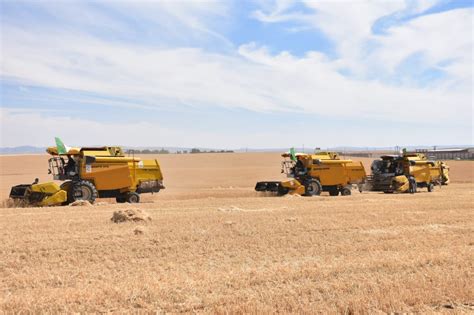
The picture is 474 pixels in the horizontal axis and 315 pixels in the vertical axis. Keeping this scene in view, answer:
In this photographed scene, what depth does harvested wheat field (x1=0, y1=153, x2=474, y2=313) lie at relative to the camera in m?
5.92

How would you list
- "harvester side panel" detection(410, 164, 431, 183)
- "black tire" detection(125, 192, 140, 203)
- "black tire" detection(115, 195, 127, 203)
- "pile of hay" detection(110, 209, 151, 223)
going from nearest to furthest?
"pile of hay" detection(110, 209, 151, 223) → "black tire" detection(125, 192, 140, 203) → "black tire" detection(115, 195, 127, 203) → "harvester side panel" detection(410, 164, 431, 183)

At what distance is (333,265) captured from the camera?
25.2 feet

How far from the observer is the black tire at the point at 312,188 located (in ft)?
73.8

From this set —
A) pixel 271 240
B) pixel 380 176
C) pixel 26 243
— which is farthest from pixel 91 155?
pixel 380 176

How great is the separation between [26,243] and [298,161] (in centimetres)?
1592

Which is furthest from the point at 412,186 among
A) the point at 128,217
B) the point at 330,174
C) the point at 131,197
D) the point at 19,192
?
the point at 19,192

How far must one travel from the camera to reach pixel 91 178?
18.7m

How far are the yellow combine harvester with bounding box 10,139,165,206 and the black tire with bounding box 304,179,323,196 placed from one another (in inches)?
284

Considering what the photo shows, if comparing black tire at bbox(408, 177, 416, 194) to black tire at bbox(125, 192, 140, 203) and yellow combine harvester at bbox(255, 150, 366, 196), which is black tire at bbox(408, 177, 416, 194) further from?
black tire at bbox(125, 192, 140, 203)

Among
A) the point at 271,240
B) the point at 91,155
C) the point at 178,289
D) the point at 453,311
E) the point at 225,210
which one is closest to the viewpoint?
the point at 453,311

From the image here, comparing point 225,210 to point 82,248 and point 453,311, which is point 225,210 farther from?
point 453,311

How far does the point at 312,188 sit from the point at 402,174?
614 centimetres

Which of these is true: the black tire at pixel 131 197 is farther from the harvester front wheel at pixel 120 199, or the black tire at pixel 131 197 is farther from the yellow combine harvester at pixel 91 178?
the harvester front wheel at pixel 120 199

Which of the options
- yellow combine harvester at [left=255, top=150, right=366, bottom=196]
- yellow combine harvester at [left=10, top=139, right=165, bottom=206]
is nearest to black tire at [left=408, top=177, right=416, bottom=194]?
yellow combine harvester at [left=255, top=150, right=366, bottom=196]
